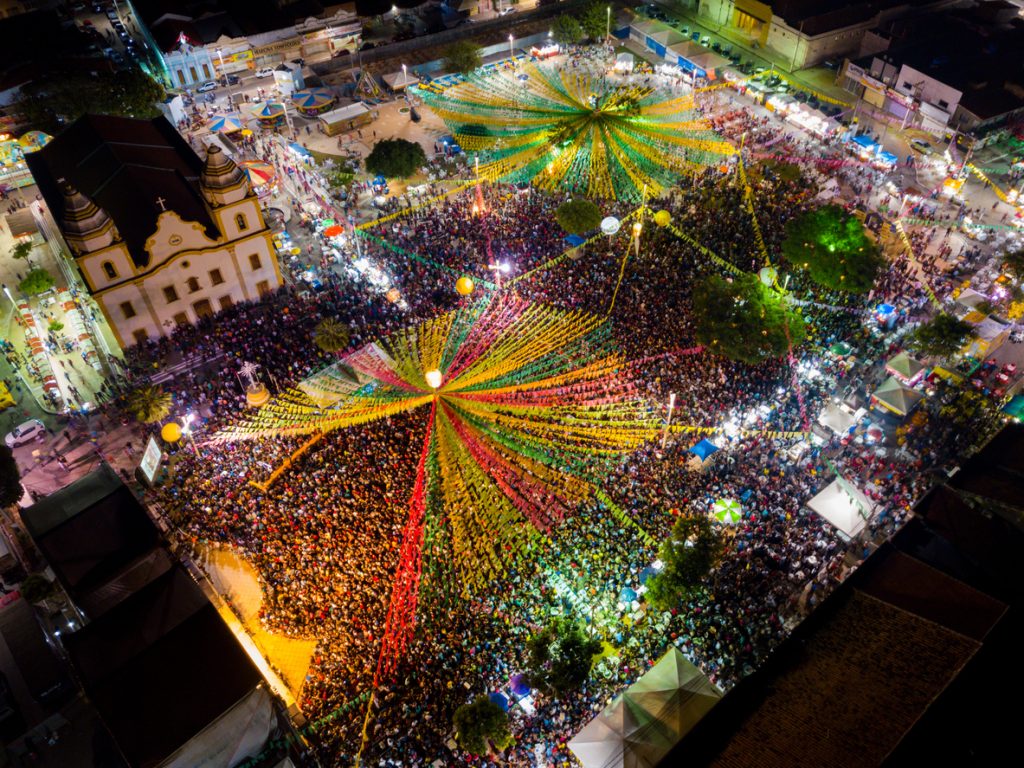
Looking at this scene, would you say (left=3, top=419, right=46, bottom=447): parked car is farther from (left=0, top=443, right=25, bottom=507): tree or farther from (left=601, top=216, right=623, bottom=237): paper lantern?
(left=601, top=216, right=623, bottom=237): paper lantern

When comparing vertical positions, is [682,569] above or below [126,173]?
below

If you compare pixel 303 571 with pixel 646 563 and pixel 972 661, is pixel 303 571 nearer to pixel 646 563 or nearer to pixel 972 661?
pixel 646 563

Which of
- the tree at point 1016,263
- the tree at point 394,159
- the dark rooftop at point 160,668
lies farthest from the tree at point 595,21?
the dark rooftop at point 160,668

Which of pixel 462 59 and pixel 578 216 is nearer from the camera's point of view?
pixel 578 216

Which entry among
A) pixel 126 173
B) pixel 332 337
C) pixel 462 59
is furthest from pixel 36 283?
pixel 462 59

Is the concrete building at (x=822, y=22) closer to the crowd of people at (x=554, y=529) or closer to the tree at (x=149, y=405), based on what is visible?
the crowd of people at (x=554, y=529)

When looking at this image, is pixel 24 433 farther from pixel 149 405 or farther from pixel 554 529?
pixel 554 529
